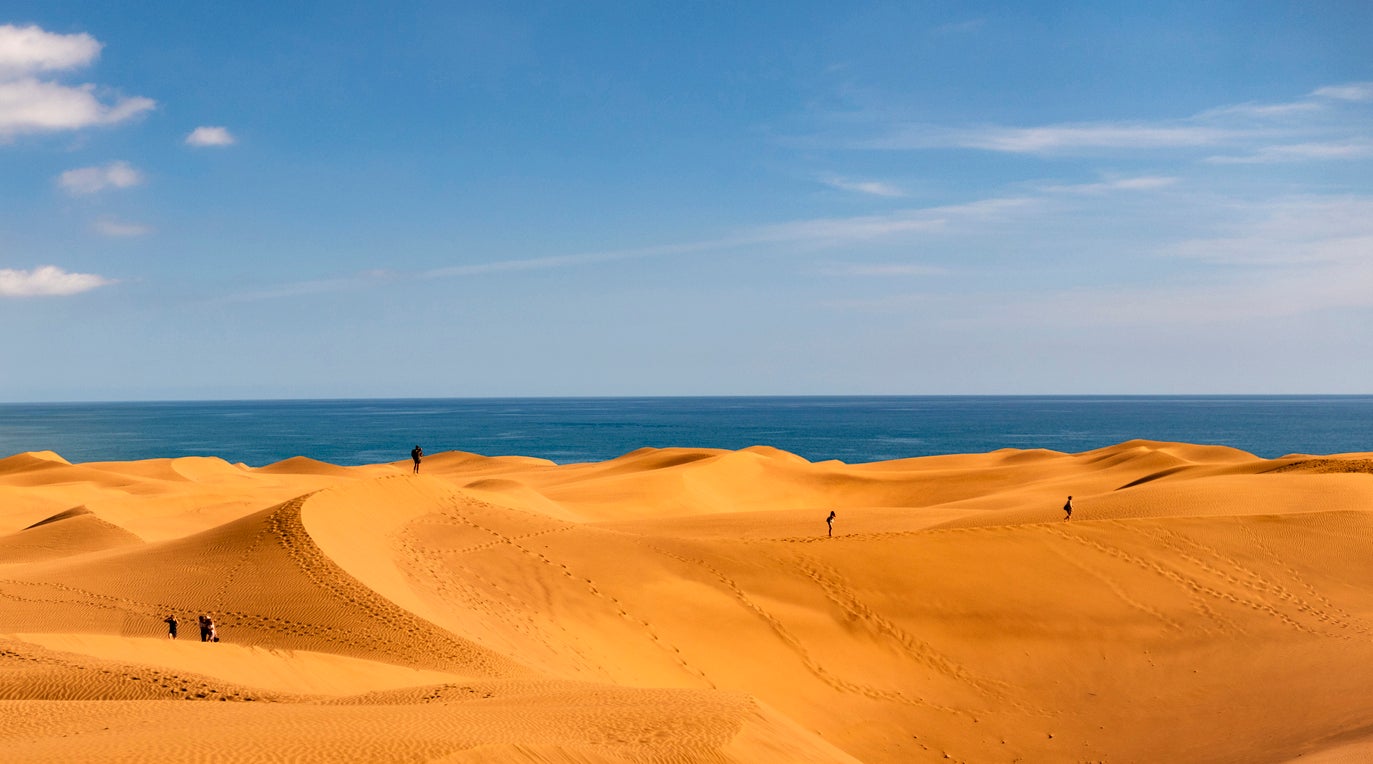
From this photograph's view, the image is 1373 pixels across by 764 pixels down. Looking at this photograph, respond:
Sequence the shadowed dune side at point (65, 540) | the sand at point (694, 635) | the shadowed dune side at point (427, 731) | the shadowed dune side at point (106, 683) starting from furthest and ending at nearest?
the shadowed dune side at point (65, 540) < the shadowed dune side at point (106, 683) < the sand at point (694, 635) < the shadowed dune side at point (427, 731)

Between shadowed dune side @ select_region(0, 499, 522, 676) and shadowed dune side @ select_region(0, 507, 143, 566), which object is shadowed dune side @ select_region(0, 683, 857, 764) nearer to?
shadowed dune side @ select_region(0, 499, 522, 676)

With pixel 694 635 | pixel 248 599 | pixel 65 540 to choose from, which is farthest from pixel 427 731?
pixel 65 540

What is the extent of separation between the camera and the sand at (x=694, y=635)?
9.16m

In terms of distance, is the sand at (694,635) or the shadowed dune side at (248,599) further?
the shadowed dune side at (248,599)

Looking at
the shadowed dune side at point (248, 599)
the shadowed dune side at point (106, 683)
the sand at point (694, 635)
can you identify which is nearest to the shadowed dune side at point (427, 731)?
the sand at point (694, 635)

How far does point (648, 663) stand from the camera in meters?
15.8

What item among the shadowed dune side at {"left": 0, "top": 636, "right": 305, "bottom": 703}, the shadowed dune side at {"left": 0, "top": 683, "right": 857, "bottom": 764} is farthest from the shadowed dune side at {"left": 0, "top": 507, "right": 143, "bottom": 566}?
the shadowed dune side at {"left": 0, "top": 683, "right": 857, "bottom": 764}

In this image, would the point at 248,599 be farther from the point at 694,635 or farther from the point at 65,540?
the point at 65,540

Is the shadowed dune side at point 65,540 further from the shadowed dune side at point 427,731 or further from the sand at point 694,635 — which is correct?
the shadowed dune side at point 427,731

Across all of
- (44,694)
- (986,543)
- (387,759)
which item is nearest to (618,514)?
(986,543)

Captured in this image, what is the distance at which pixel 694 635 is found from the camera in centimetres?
1702

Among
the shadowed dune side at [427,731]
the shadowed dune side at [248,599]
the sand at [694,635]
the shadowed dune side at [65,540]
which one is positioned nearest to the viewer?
the shadowed dune side at [427,731]

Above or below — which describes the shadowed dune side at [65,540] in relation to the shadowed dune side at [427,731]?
below

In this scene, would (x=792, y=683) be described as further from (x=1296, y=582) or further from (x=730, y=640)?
(x=1296, y=582)
